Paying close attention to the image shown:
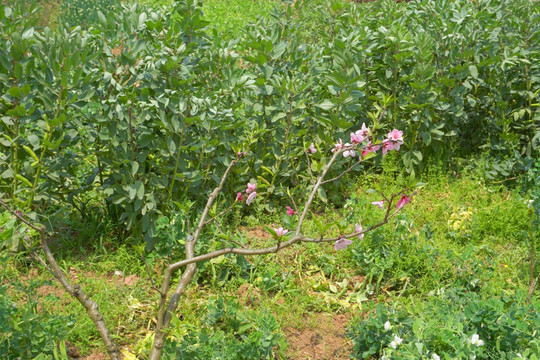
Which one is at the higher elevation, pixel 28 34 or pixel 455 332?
pixel 28 34

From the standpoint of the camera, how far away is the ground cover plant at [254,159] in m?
2.97

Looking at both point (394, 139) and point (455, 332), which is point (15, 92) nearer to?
point (394, 139)

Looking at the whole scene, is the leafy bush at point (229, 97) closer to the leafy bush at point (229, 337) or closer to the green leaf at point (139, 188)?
the green leaf at point (139, 188)

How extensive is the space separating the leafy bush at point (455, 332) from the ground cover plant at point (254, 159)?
3 centimetres

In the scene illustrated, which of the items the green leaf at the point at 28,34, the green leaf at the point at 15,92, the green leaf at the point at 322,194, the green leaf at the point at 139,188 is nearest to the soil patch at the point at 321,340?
the green leaf at the point at 322,194

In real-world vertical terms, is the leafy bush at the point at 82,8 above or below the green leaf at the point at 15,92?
below

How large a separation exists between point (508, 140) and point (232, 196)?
2.17 metres

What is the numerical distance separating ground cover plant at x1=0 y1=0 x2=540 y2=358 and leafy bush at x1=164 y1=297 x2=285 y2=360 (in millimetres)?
11

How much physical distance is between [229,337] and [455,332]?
1.03 metres

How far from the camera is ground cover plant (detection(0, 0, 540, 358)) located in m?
2.97

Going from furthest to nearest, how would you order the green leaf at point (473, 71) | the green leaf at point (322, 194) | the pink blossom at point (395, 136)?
the green leaf at point (473, 71) → the green leaf at point (322, 194) → the pink blossom at point (395, 136)

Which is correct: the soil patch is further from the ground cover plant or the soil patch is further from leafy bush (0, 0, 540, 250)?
leafy bush (0, 0, 540, 250)

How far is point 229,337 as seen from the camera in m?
2.70

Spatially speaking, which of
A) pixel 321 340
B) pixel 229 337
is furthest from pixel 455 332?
pixel 229 337
